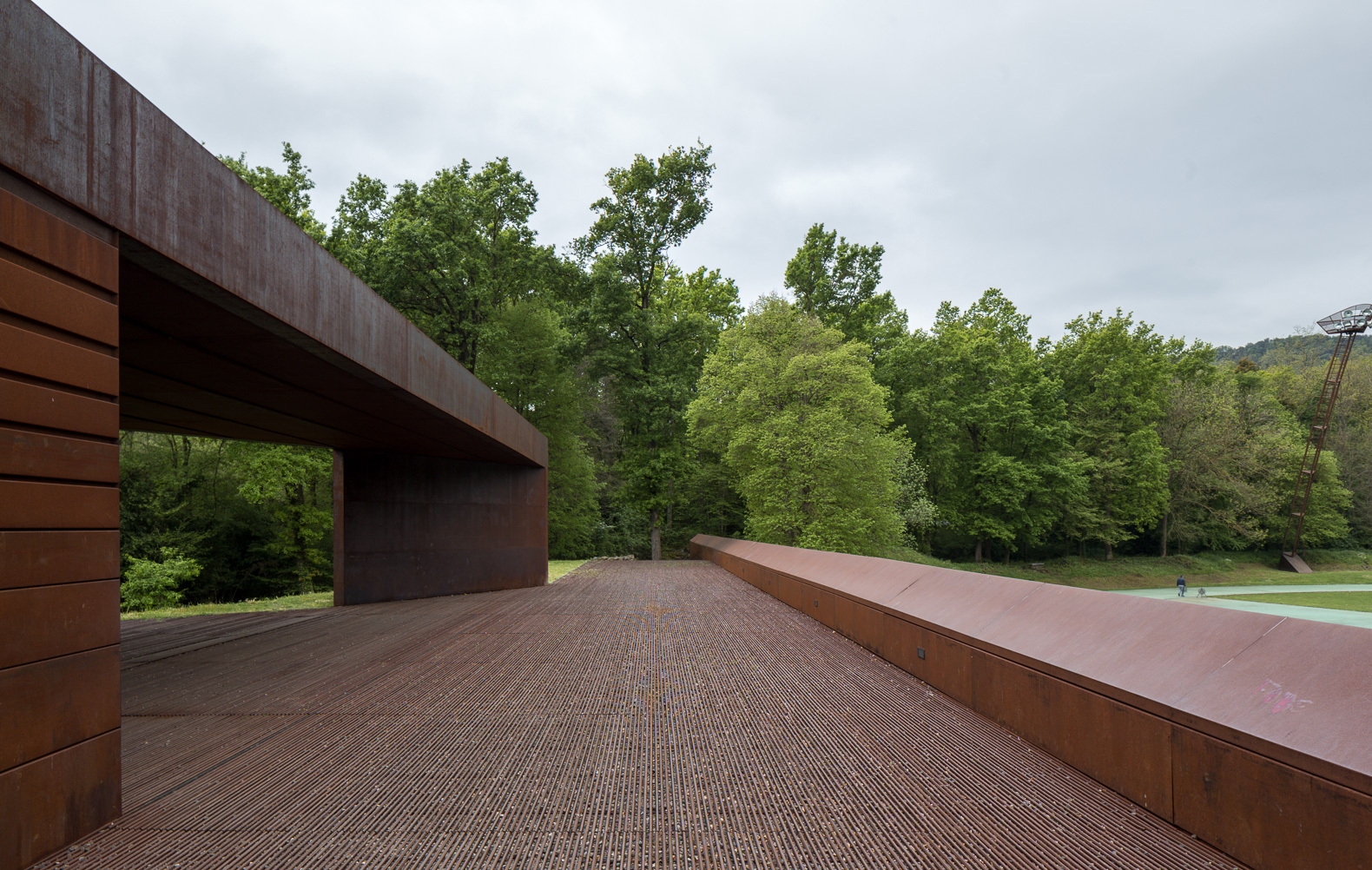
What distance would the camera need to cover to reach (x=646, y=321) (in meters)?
22.5

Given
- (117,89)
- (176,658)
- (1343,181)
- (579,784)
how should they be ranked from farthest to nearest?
(1343,181) → (176,658) → (579,784) → (117,89)

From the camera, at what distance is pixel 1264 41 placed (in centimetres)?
724

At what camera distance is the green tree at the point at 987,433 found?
2648 centimetres

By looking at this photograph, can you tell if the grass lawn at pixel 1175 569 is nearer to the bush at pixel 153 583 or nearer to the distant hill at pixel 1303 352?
the distant hill at pixel 1303 352

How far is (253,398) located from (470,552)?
5873 millimetres

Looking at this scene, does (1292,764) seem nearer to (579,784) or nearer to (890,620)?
(579,784)

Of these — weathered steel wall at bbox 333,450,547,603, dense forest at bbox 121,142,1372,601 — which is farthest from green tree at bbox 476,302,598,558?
weathered steel wall at bbox 333,450,547,603

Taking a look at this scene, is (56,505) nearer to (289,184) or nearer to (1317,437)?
(289,184)

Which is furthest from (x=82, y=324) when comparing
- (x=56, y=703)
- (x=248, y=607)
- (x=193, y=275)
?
(x=248, y=607)

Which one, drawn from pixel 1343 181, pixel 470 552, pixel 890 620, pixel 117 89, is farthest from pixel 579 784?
pixel 1343 181

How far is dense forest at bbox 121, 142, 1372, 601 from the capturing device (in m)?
18.6

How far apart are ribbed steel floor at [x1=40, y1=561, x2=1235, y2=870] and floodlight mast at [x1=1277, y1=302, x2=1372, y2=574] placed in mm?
31890

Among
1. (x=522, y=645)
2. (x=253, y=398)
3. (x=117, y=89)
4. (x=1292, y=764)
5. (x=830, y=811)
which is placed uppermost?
(x=117, y=89)

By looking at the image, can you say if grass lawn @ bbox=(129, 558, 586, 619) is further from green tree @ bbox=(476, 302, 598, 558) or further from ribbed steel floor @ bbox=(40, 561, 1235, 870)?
green tree @ bbox=(476, 302, 598, 558)
